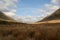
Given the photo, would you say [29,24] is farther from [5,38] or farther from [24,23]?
[5,38]

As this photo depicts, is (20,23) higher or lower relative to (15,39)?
higher

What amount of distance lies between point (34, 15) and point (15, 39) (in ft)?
19.4

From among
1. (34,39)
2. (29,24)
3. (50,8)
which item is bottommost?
(34,39)

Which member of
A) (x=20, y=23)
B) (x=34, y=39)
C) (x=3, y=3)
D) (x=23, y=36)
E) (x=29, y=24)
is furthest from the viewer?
(x=3, y=3)

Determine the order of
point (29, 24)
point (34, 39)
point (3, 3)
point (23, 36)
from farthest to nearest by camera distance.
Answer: point (3, 3)
point (29, 24)
point (23, 36)
point (34, 39)

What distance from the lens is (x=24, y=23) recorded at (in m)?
10.9

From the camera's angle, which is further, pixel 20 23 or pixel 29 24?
pixel 20 23

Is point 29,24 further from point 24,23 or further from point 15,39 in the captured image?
point 15,39

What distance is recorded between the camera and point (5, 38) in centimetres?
699

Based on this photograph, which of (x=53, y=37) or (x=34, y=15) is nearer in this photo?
(x=53, y=37)

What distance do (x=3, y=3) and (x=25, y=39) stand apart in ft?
20.7

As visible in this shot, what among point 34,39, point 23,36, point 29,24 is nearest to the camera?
point 34,39

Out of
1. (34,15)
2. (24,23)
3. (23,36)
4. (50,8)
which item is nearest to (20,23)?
(24,23)

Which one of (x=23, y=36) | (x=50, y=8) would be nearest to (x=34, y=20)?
(x=50, y=8)
